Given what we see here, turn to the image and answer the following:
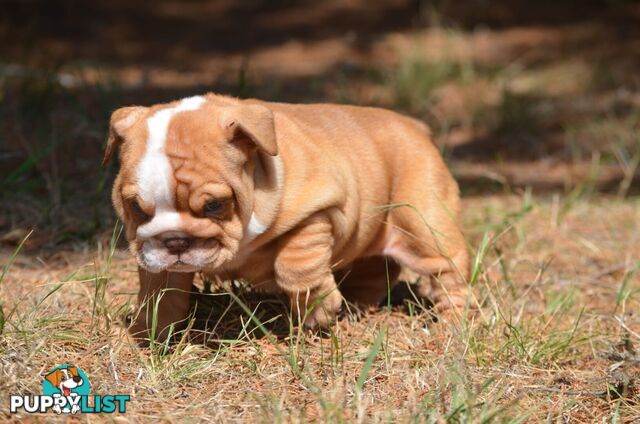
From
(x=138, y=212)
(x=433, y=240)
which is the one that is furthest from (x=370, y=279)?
(x=138, y=212)

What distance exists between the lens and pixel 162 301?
12.9 feet

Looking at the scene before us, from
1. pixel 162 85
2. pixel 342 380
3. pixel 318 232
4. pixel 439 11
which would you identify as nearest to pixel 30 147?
pixel 162 85

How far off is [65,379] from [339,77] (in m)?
5.90

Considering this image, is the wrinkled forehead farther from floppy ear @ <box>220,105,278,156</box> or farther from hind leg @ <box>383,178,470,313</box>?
hind leg @ <box>383,178,470,313</box>

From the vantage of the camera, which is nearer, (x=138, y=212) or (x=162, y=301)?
(x=138, y=212)

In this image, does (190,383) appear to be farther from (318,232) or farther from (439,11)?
(439,11)

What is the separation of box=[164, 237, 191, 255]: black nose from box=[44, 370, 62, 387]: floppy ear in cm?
63

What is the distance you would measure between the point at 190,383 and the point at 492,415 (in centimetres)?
120

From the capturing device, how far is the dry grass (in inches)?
131

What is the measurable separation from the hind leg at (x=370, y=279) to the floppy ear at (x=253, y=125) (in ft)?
4.76

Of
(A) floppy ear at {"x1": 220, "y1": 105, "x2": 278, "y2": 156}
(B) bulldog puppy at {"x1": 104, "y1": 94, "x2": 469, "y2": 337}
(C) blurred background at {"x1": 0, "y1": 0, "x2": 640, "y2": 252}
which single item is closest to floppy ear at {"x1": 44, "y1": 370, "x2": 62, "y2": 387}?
(B) bulldog puppy at {"x1": 104, "y1": 94, "x2": 469, "y2": 337}

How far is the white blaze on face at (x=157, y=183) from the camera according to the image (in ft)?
11.0

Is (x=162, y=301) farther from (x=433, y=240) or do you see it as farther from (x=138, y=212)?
(x=433, y=240)

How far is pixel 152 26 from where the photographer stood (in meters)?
10.7
